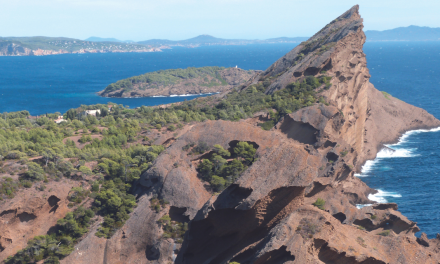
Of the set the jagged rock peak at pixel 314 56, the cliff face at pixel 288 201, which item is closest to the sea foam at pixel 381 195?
the cliff face at pixel 288 201

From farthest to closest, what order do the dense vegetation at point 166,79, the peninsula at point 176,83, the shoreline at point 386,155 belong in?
1. the dense vegetation at point 166,79
2. the peninsula at point 176,83
3. the shoreline at point 386,155

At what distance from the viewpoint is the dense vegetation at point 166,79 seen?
176 m

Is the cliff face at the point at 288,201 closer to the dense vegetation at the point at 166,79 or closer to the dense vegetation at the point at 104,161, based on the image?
the dense vegetation at the point at 104,161

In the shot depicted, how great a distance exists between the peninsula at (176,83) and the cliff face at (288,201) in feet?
357

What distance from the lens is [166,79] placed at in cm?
18500

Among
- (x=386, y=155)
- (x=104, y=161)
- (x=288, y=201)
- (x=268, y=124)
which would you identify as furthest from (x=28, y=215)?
(x=386, y=155)

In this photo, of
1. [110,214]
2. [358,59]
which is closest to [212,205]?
[110,214]

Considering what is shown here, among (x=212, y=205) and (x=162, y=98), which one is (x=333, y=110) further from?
(x=162, y=98)

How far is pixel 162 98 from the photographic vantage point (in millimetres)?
166250

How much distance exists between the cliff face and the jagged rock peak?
0.32 meters

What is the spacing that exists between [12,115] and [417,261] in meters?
92.5

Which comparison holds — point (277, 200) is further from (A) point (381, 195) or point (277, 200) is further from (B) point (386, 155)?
(B) point (386, 155)

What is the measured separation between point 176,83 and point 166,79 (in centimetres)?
588

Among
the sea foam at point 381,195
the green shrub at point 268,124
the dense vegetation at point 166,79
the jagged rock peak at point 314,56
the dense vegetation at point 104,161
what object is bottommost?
the sea foam at point 381,195
